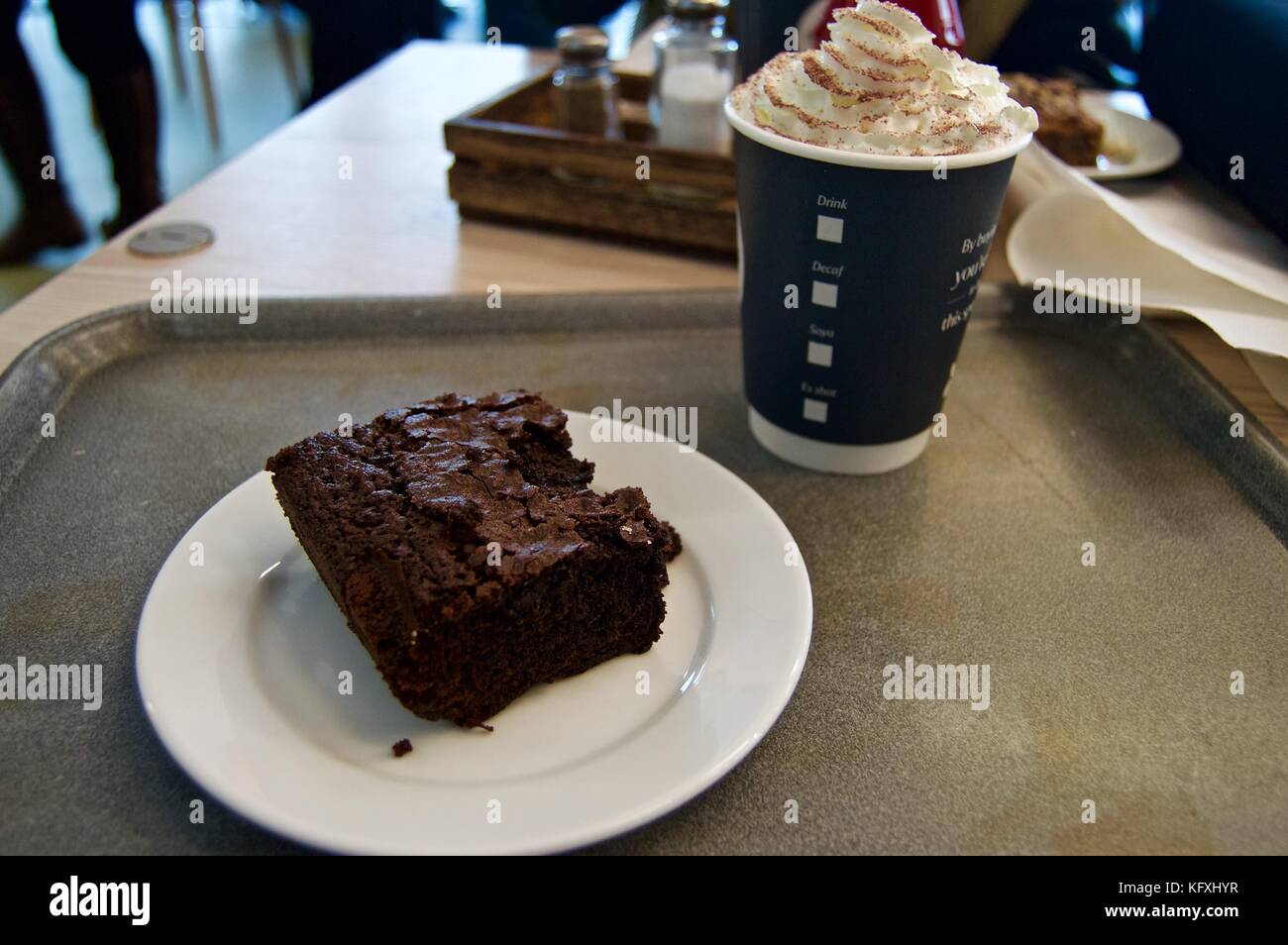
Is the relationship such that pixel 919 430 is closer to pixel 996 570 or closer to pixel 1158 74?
pixel 996 570

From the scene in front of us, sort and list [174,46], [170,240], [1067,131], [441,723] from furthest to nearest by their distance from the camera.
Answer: [174,46] < [1067,131] < [170,240] < [441,723]

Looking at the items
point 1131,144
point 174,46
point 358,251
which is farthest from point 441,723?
point 174,46

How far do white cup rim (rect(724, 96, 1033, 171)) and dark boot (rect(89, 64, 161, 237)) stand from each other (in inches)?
95.0

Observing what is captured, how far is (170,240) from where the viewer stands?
135cm

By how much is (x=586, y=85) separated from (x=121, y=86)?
189cm

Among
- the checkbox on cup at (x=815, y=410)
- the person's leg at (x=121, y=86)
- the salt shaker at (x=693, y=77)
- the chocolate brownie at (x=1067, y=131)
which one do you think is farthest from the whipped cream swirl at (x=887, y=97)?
the person's leg at (x=121, y=86)

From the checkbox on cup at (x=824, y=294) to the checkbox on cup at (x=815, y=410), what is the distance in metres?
0.10

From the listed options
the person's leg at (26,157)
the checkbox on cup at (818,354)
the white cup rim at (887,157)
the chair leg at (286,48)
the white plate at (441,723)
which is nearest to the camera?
the white plate at (441,723)

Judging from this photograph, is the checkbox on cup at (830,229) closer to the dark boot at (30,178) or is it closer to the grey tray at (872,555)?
the grey tray at (872,555)

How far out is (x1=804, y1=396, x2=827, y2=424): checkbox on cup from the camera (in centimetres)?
96

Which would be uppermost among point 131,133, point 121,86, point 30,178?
point 121,86

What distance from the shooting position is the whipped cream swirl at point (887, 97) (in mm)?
823

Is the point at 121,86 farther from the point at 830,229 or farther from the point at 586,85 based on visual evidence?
the point at 830,229
